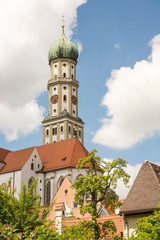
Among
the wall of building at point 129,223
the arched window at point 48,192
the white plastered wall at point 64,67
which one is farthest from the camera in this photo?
the white plastered wall at point 64,67

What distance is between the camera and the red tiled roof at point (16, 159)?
57.0 metres

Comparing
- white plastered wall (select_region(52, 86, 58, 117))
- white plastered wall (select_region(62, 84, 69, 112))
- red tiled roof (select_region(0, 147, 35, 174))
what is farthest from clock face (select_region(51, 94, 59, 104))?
red tiled roof (select_region(0, 147, 35, 174))

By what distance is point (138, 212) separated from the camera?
79.8ft

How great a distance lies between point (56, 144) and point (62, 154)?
165 inches

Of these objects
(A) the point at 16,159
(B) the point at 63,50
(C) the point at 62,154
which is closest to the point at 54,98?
(B) the point at 63,50

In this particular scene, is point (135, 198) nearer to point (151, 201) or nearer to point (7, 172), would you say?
point (151, 201)

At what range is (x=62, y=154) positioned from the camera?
58906 mm

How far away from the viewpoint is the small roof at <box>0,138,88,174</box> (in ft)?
186

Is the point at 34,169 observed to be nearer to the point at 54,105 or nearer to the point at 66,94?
the point at 54,105

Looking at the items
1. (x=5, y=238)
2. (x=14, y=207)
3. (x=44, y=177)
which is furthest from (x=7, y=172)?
(x=5, y=238)

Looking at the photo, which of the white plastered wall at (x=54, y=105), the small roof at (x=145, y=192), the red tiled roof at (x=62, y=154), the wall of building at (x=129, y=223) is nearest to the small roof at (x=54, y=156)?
the red tiled roof at (x=62, y=154)

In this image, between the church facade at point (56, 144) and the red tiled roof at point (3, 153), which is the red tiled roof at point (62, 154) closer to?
the church facade at point (56, 144)

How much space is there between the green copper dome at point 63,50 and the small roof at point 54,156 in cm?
2651

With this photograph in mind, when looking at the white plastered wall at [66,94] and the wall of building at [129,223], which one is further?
the white plastered wall at [66,94]
